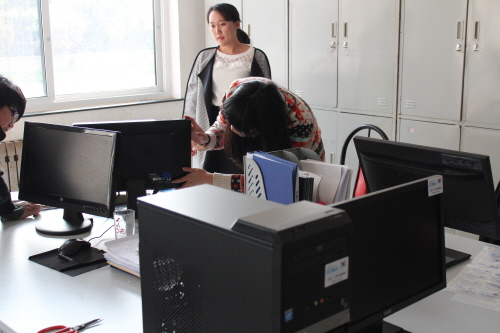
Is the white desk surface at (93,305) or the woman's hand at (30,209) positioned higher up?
the woman's hand at (30,209)

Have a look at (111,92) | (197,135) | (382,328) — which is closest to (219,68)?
(111,92)

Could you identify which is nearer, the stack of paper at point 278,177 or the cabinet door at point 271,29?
the stack of paper at point 278,177

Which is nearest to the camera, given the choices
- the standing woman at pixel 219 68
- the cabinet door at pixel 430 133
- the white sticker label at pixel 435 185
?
the white sticker label at pixel 435 185

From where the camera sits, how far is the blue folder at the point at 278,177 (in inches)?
66.2

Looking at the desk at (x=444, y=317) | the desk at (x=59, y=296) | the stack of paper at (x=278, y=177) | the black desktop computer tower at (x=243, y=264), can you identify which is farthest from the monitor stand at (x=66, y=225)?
the desk at (x=444, y=317)

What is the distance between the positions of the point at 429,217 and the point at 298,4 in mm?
2787

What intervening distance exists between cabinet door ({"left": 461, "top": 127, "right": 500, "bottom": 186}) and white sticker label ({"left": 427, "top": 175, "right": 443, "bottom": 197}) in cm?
→ 182

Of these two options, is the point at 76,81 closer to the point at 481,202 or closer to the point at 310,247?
the point at 481,202

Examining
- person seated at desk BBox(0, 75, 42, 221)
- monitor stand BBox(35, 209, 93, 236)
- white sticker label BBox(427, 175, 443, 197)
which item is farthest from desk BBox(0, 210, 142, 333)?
white sticker label BBox(427, 175, 443, 197)

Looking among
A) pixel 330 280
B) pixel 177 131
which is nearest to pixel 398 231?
pixel 330 280

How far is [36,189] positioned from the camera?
6.95 feet

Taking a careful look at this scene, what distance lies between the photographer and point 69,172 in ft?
6.62

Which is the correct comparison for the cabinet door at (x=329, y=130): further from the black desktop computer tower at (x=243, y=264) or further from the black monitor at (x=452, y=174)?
the black desktop computer tower at (x=243, y=264)

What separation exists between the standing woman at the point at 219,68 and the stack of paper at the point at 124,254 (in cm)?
168
